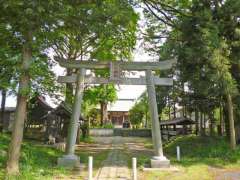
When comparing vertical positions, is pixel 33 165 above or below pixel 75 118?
below

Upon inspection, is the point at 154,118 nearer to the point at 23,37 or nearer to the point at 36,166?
the point at 36,166

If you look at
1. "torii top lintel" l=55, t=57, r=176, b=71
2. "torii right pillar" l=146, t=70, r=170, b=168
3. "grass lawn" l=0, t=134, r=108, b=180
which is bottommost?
"grass lawn" l=0, t=134, r=108, b=180

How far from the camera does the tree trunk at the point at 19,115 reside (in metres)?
11.1

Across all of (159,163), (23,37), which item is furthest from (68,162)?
(23,37)

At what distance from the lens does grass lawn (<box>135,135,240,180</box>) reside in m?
12.4

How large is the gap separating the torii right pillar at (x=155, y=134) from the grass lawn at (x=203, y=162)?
2.56ft

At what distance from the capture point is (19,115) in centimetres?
1138

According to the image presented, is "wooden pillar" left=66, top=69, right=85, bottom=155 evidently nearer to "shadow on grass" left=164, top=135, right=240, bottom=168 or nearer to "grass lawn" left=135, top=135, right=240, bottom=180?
"grass lawn" left=135, top=135, right=240, bottom=180

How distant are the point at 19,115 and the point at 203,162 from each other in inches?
376

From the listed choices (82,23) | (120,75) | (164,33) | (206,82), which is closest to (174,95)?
(164,33)

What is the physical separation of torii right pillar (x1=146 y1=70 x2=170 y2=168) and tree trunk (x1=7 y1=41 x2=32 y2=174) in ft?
20.6

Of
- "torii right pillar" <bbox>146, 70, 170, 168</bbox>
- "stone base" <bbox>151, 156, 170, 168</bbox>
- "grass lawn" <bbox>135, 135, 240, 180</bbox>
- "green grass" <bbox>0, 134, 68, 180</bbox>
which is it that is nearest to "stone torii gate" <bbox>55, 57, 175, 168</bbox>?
"torii right pillar" <bbox>146, 70, 170, 168</bbox>

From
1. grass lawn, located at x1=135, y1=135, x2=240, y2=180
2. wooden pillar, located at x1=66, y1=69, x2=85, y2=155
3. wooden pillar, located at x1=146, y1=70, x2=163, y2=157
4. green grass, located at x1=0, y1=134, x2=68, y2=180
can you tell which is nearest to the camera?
green grass, located at x1=0, y1=134, x2=68, y2=180

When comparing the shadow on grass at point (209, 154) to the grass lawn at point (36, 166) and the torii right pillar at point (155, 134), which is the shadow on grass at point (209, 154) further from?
the grass lawn at point (36, 166)
